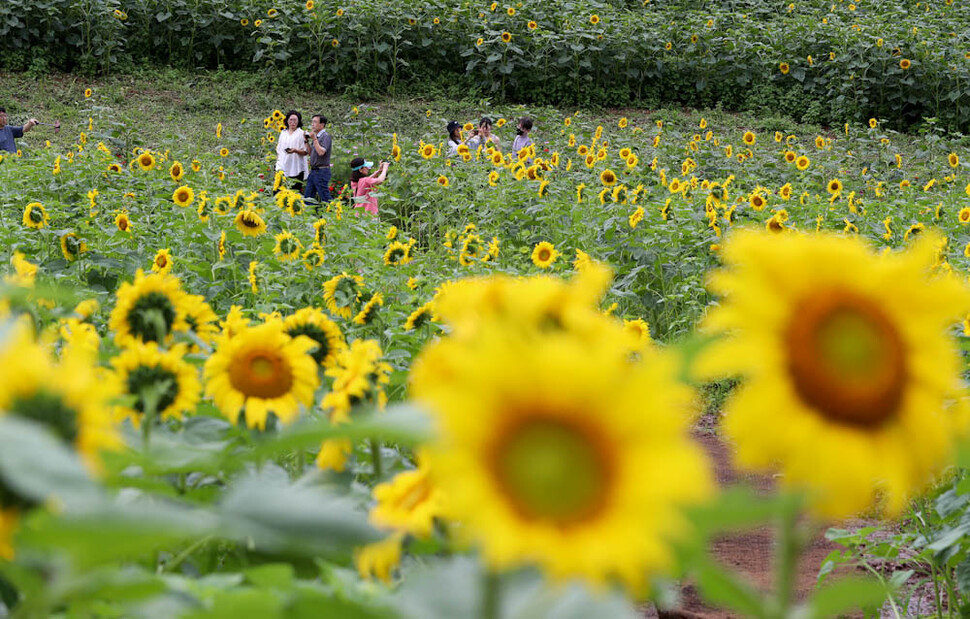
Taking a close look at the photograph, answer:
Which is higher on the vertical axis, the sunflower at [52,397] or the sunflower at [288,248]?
the sunflower at [288,248]

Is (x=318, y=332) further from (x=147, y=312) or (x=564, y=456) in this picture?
(x=564, y=456)

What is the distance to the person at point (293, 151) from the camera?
9.13 meters

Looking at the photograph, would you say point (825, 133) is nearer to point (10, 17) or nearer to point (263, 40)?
point (263, 40)

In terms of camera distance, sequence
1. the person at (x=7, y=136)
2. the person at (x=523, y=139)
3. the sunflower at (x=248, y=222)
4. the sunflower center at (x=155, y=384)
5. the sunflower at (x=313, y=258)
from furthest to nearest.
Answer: the person at (x=523, y=139), the person at (x=7, y=136), the sunflower at (x=248, y=222), the sunflower at (x=313, y=258), the sunflower center at (x=155, y=384)

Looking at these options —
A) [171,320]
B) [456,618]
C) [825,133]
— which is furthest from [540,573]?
[825,133]

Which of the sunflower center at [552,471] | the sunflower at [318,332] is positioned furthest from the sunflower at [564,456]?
the sunflower at [318,332]

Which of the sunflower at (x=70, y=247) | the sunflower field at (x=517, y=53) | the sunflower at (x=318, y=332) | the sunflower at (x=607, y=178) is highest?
the sunflower field at (x=517, y=53)

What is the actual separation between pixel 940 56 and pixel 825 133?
2.24 metres

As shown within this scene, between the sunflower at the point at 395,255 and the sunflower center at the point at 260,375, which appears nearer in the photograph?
the sunflower center at the point at 260,375

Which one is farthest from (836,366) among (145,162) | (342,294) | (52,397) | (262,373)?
(145,162)

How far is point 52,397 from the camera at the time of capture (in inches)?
25.7

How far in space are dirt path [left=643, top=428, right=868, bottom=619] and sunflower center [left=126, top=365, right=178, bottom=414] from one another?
1.64m

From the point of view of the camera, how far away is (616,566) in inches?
20.5

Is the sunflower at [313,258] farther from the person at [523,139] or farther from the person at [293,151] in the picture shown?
the person at [523,139]
